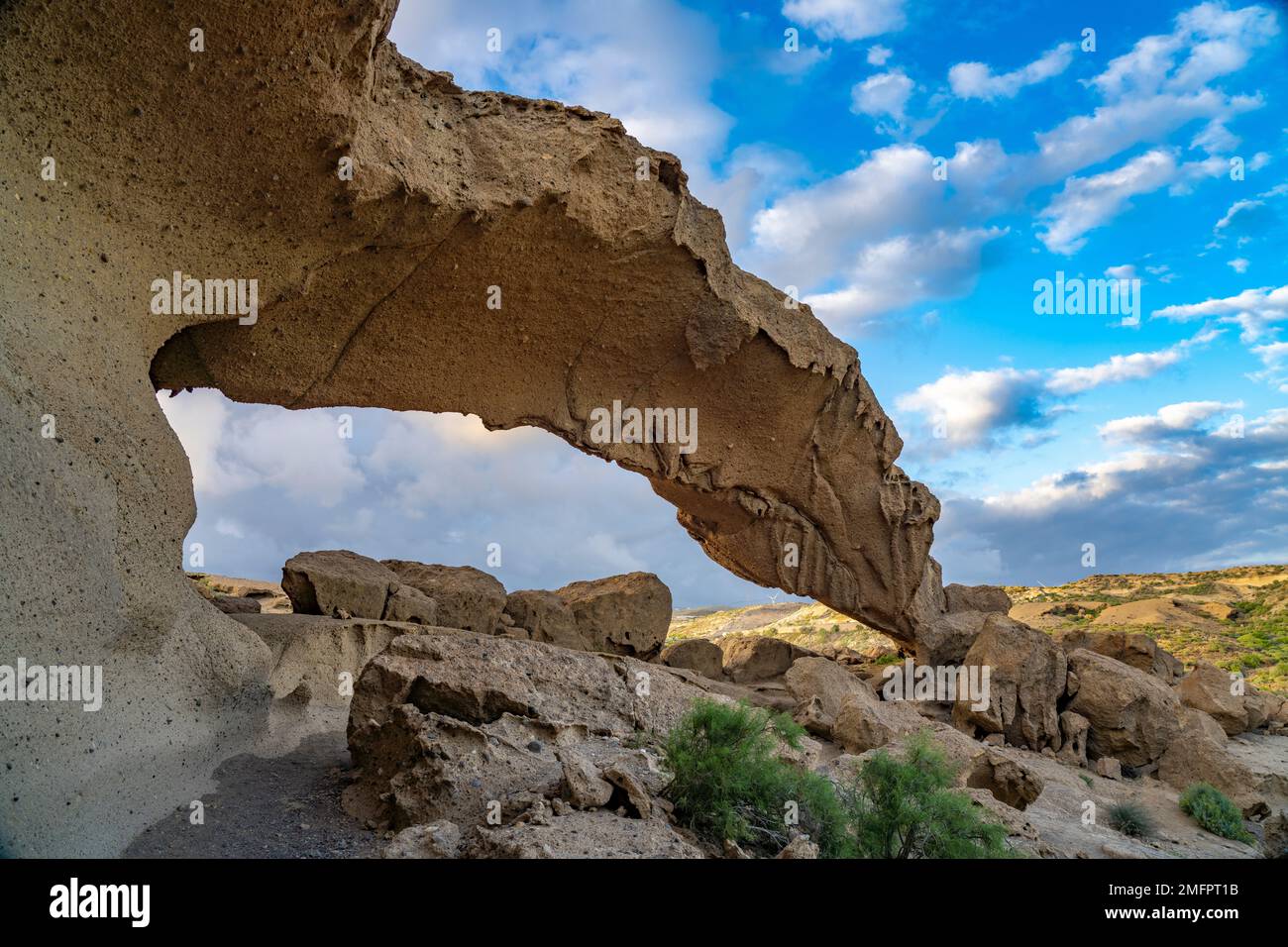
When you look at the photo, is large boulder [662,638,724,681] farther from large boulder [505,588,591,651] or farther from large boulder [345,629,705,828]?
large boulder [345,629,705,828]

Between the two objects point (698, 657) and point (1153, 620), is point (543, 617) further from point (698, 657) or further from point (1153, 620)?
point (1153, 620)

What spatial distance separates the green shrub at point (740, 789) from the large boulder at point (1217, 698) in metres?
11.3

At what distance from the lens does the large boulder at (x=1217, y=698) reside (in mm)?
13555

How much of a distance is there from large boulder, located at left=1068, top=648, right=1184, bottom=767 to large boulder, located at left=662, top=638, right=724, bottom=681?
16.6 ft

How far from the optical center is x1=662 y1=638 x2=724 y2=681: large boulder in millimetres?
12438

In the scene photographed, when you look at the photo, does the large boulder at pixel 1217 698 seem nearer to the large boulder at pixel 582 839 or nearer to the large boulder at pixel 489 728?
the large boulder at pixel 489 728

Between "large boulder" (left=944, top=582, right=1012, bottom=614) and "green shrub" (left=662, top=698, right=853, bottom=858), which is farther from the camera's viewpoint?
"large boulder" (left=944, top=582, right=1012, bottom=614)

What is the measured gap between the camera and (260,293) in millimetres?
7238

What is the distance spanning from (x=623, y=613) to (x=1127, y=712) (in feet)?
23.2

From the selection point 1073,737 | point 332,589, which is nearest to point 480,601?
point 332,589

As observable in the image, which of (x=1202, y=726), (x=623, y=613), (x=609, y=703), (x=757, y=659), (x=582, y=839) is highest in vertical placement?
(x=623, y=613)

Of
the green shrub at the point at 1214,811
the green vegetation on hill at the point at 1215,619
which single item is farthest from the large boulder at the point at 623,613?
the green vegetation on hill at the point at 1215,619

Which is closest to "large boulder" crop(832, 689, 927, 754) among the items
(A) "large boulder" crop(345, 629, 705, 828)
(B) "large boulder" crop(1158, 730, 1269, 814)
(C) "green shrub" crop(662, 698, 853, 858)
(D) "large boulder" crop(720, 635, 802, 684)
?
(A) "large boulder" crop(345, 629, 705, 828)
